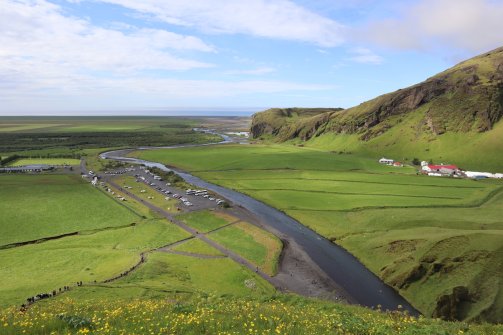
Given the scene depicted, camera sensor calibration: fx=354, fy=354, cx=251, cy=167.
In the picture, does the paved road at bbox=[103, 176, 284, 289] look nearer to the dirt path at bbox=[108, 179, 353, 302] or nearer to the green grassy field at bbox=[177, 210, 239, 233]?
the dirt path at bbox=[108, 179, 353, 302]

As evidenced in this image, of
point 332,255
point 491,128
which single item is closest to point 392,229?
point 332,255

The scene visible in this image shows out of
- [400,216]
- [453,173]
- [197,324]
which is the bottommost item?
[400,216]

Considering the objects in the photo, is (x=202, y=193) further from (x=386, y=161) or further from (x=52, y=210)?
(x=386, y=161)

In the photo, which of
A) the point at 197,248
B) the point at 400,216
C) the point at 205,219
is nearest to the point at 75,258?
the point at 197,248

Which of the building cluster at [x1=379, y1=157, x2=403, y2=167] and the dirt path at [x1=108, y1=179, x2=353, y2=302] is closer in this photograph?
the dirt path at [x1=108, y1=179, x2=353, y2=302]

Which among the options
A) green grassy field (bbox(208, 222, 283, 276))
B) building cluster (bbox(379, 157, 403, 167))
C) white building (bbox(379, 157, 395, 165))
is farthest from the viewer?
white building (bbox(379, 157, 395, 165))

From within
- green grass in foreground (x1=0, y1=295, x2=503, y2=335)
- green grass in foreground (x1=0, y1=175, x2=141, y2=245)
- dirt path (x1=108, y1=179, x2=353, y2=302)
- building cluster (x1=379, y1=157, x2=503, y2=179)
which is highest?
green grass in foreground (x1=0, y1=295, x2=503, y2=335)

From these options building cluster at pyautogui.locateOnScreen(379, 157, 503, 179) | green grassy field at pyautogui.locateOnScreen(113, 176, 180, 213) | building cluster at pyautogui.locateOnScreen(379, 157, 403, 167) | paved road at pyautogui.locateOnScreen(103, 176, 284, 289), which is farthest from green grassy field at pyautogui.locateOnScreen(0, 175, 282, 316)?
building cluster at pyautogui.locateOnScreen(379, 157, 403, 167)
